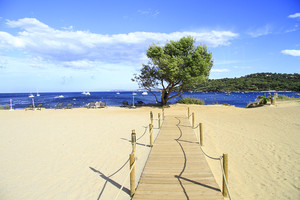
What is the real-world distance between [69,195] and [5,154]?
17.3ft

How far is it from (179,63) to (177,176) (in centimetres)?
1738

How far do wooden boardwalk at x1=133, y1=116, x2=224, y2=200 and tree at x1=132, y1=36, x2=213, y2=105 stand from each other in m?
13.8

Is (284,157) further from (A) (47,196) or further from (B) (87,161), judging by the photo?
(A) (47,196)

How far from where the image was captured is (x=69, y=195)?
492 centimetres

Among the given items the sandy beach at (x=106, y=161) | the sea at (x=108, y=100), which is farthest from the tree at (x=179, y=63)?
the sandy beach at (x=106, y=161)

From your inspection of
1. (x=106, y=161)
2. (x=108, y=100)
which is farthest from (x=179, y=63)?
(x=108, y=100)

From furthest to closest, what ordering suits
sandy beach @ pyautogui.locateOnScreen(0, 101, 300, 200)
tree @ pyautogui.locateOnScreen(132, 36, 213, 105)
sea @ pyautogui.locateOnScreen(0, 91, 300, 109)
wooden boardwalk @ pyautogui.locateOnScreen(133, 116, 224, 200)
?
sea @ pyautogui.locateOnScreen(0, 91, 300, 109)
tree @ pyautogui.locateOnScreen(132, 36, 213, 105)
sandy beach @ pyautogui.locateOnScreen(0, 101, 300, 200)
wooden boardwalk @ pyautogui.locateOnScreen(133, 116, 224, 200)

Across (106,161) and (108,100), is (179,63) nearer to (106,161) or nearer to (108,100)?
(106,161)

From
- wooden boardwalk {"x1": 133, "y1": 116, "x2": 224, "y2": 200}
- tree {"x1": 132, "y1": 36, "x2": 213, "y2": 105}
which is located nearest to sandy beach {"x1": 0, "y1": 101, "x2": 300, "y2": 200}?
wooden boardwalk {"x1": 133, "y1": 116, "x2": 224, "y2": 200}

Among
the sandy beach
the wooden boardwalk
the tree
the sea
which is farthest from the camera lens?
the sea

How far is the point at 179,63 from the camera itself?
826 inches

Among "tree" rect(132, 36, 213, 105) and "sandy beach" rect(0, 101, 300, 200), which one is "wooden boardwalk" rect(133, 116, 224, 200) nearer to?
"sandy beach" rect(0, 101, 300, 200)

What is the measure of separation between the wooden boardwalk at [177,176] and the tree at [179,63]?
45.2 feet

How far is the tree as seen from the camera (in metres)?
20.8
